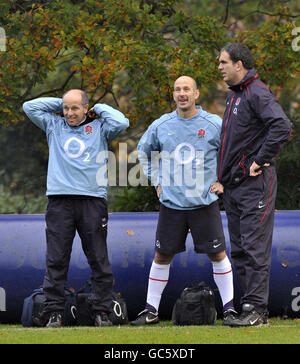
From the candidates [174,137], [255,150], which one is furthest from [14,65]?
[255,150]

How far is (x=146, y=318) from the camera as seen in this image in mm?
6992

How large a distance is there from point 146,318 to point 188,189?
1131 millimetres

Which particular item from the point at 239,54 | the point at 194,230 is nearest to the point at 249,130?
the point at 239,54

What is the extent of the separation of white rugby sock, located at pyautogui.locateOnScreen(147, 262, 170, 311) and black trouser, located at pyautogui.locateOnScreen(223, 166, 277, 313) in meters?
0.81

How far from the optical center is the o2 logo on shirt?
6.88 metres

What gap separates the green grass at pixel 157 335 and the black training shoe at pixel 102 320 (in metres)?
0.30

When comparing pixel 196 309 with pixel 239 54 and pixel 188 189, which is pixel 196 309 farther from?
pixel 239 54

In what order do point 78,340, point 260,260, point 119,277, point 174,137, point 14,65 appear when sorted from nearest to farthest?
point 78,340
point 260,260
point 174,137
point 119,277
point 14,65

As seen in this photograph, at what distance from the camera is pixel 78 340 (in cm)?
582

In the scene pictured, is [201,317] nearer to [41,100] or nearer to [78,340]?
[78,340]

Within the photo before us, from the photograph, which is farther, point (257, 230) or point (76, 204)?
point (76, 204)

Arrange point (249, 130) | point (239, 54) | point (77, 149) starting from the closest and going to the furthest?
point (249, 130) < point (239, 54) < point (77, 149)

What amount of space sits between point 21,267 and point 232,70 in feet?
8.75

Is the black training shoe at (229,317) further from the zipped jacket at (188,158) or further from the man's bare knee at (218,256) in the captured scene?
the zipped jacket at (188,158)
